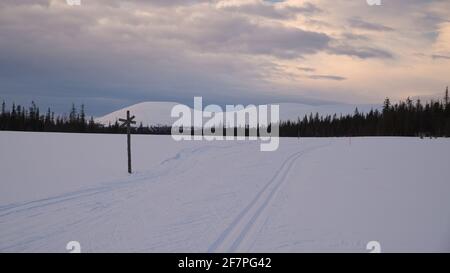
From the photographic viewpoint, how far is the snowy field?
6.97 metres

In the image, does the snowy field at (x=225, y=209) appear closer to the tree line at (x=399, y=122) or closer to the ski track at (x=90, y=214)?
the ski track at (x=90, y=214)

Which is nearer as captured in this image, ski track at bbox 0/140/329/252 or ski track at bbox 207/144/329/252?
ski track at bbox 207/144/329/252

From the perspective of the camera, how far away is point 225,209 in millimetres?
9453

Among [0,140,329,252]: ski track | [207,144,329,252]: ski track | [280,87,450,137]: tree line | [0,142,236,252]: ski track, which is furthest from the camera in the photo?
[280,87,450,137]: tree line

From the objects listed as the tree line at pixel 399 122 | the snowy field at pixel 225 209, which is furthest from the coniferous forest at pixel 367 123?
the snowy field at pixel 225 209

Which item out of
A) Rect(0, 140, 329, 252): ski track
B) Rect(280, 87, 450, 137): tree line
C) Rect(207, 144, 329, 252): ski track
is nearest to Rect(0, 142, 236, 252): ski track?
Rect(0, 140, 329, 252): ski track

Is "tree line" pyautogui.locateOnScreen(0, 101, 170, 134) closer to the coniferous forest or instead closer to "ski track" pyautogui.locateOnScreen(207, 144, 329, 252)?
the coniferous forest

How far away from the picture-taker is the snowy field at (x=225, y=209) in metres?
6.97

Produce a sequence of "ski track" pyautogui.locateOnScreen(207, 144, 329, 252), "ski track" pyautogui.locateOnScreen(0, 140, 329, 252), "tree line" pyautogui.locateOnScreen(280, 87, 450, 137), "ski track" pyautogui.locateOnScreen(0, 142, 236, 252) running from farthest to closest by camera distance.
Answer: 1. "tree line" pyautogui.locateOnScreen(280, 87, 450, 137)
2. "ski track" pyautogui.locateOnScreen(0, 142, 236, 252)
3. "ski track" pyautogui.locateOnScreen(0, 140, 329, 252)
4. "ski track" pyautogui.locateOnScreen(207, 144, 329, 252)

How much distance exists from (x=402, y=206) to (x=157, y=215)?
21.7ft

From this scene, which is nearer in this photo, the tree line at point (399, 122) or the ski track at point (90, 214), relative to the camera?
the ski track at point (90, 214)

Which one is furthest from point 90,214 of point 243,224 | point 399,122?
point 399,122

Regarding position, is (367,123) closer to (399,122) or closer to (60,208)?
(399,122)
